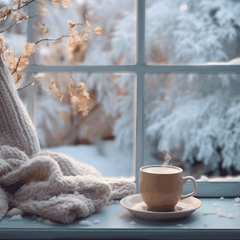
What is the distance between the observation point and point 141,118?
33.0 inches

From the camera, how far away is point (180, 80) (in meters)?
2.30

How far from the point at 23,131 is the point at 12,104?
8cm

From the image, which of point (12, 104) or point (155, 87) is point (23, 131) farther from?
point (155, 87)

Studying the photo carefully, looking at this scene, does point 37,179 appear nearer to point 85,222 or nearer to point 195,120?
point 85,222

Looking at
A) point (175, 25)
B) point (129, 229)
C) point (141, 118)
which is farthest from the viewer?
point (175, 25)

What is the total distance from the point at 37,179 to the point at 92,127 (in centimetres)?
307

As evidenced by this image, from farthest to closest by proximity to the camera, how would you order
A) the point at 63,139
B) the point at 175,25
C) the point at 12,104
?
the point at 63,139 → the point at 175,25 → the point at 12,104

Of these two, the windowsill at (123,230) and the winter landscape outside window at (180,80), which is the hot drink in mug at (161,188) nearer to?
the windowsill at (123,230)

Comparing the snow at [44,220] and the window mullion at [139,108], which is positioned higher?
the window mullion at [139,108]

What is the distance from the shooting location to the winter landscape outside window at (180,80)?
0.84 m

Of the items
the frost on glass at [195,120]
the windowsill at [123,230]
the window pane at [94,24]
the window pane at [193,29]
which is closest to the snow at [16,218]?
the windowsill at [123,230]

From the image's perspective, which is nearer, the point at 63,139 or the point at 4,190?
the point at 4,190

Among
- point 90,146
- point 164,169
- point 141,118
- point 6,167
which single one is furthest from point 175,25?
point 90,146

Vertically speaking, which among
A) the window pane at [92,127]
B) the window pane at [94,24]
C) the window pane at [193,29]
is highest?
the window pane at [94,24]
